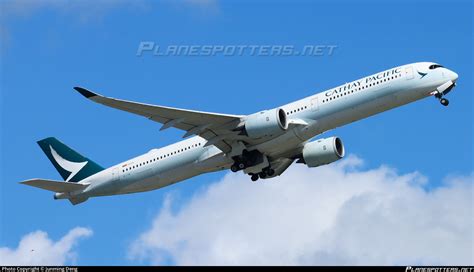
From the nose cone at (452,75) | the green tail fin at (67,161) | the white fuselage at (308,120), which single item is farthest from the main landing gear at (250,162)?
the nose cone at (452,75)

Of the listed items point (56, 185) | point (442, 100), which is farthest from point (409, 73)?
point (56, 185)

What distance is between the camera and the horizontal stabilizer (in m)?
46.0

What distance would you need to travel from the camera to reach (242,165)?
147 ft

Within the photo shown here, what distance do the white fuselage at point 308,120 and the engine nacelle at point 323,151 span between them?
25.2 inches

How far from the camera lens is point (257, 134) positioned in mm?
42500

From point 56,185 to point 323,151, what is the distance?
→ 14.6 m

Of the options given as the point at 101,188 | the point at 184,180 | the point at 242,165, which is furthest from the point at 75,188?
the point at 242,165

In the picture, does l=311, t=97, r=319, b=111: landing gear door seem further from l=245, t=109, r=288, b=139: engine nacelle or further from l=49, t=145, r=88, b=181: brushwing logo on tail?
l=49, t=145, r=88, b=181: brushwing logo on tail

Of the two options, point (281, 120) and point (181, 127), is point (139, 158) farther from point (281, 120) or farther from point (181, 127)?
point (281, 120)

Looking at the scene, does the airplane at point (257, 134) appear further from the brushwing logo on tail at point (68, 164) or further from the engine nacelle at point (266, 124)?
the brushwing logo on tail at point (68, 164)

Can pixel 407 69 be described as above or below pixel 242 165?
above

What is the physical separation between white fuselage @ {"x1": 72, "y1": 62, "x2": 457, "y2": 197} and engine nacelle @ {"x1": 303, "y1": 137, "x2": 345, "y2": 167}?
64cm

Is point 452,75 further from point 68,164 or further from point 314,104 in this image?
point 68,164

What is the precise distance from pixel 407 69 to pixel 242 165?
9656mm
